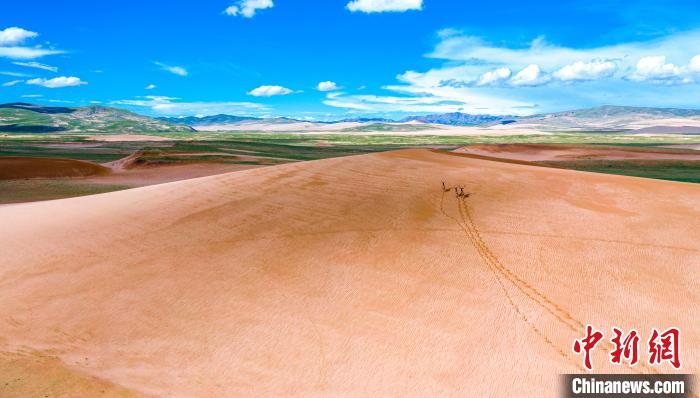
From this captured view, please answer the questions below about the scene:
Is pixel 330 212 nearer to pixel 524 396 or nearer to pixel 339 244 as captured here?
pixel 339 244

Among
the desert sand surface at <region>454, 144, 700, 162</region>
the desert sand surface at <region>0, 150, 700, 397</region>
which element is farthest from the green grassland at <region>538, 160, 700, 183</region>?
the desert sand surface at <region>0, 150, 700, 397</region>

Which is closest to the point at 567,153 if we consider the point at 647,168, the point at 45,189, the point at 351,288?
the point at 647,168

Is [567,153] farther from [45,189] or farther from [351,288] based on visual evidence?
[351,288]

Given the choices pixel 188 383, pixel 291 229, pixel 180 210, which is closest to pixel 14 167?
pixel 180 210

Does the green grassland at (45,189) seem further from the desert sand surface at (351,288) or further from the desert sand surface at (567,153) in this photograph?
the desert sand surface at (567,153)

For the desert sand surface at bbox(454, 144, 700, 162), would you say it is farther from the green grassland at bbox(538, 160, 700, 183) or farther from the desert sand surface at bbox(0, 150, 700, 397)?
the desert sand surface at bbox(0, 150, 700, 397)

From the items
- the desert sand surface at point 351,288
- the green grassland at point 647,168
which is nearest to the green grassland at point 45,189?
the desert sand surface at point 351,288
